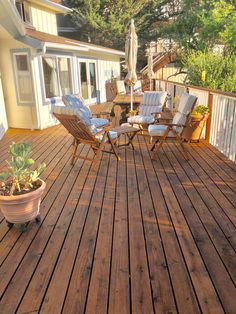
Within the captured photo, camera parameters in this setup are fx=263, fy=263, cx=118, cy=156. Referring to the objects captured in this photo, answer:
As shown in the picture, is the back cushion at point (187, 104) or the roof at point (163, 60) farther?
the roof at point (163, 60)

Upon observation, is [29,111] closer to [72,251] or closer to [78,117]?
[78,117]

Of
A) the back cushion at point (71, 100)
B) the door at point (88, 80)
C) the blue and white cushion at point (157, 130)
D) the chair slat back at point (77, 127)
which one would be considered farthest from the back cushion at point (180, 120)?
the door at point (88, 80)

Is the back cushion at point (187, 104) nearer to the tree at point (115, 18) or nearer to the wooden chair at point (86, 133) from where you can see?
the wooden chair at point (86, 133)

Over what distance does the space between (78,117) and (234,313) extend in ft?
9.26

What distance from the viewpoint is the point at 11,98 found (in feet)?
23.3

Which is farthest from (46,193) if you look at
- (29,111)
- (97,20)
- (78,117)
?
(97,20)

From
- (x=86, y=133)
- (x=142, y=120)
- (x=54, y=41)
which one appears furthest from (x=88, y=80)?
(x=86, y=133)

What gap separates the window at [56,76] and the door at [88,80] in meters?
1.41

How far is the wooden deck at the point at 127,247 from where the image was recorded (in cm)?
168

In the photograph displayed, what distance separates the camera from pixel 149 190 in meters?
3.21

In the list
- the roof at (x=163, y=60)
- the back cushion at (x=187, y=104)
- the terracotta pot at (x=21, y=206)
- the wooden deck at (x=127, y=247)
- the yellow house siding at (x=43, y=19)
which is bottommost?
the wooden deck at (x=127, y=247)

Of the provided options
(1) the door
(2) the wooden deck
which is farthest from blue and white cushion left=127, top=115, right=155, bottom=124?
(1) the door

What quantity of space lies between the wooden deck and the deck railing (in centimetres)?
67

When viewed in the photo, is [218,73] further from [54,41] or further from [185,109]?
[54,41]
